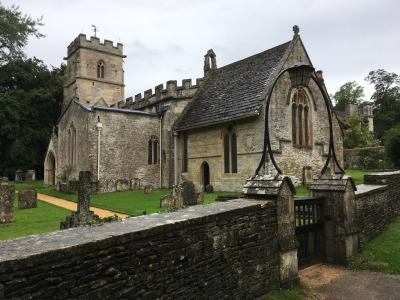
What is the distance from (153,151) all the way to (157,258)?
21161mm

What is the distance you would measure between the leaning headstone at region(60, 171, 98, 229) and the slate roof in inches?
416

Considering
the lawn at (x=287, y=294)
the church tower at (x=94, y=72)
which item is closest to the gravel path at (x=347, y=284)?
the lawn at (x=287, y=294)

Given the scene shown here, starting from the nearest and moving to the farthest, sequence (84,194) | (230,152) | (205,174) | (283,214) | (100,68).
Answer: (283,214) < (84,194) < (230,152) < (205,174) < (100,68)

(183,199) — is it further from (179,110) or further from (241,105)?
(179,110)

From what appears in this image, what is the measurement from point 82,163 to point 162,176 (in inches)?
230

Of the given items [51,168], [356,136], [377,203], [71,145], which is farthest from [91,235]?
[356,136]

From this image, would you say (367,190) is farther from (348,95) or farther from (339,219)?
(348,95)

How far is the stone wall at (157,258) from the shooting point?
3268 mm

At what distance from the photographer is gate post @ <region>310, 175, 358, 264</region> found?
27.3 ft

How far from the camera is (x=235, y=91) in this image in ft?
Result: 70.9

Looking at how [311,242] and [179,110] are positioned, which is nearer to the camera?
[311,242]

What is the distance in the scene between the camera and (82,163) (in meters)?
22.8

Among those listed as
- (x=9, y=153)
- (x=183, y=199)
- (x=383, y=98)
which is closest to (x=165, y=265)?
(x=183, y=199)

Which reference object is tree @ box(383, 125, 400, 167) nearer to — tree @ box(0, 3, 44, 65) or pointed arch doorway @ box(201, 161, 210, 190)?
pointed arch doorway @ box(201, 161, 210, 190)
